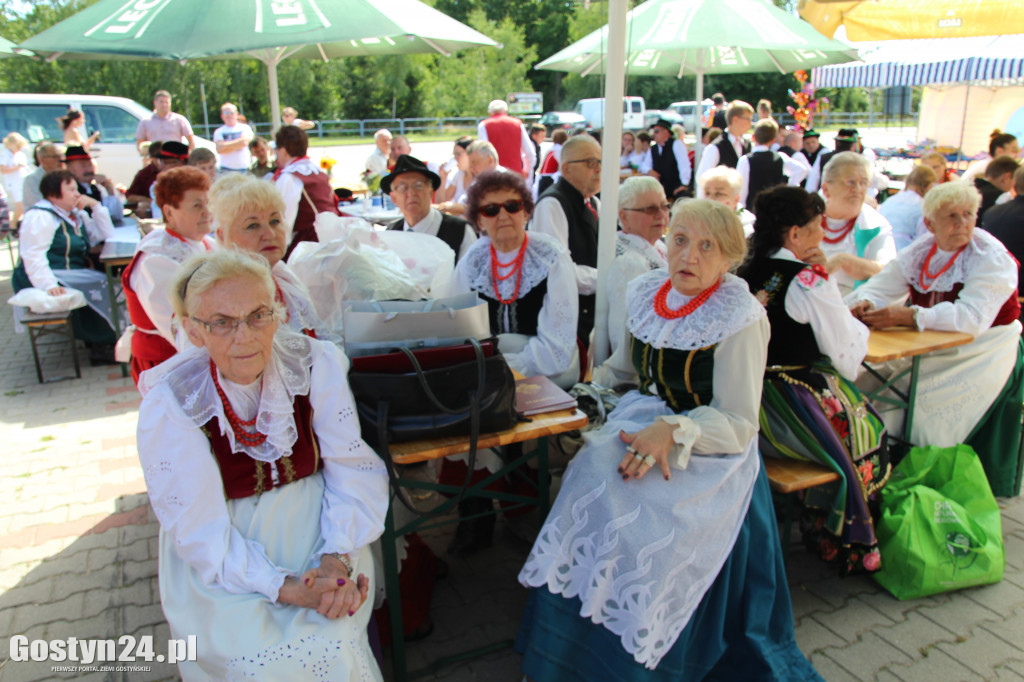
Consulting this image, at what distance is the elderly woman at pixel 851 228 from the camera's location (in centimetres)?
396

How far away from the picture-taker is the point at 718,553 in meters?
2.18

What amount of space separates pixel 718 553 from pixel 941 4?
3949 millimetres

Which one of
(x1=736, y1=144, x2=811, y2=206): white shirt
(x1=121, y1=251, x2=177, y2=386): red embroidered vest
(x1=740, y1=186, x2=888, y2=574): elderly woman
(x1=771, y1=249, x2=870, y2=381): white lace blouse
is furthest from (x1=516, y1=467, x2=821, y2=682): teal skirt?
(x1=736, y1=144, x2=811, y2=206): white shirt

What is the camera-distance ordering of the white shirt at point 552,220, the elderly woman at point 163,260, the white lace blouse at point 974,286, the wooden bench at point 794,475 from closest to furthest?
the wooden bench at point 794,475, the elderly woman at point 163,260, the white lace blouse at point 974,286, the white shirt at point 552,220

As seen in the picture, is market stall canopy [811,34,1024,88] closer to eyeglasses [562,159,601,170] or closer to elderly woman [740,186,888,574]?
eyeglasses [562,159,601,170]

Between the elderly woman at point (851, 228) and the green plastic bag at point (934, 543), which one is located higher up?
the elderly woman at point (851, 228)

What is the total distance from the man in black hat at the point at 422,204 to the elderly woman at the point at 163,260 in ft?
3.58

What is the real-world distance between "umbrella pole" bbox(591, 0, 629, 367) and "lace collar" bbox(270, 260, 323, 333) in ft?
4.03

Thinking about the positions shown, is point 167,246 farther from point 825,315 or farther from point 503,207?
point 825,315

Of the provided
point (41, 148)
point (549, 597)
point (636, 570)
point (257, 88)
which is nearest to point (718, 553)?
point (636, 570)

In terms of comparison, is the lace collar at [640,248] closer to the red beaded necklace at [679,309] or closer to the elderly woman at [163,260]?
the red beaded necklace at [679,309]

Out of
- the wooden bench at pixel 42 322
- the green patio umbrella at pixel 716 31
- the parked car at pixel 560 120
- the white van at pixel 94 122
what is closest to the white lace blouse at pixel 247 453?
the wooden bench at pixel 42 322

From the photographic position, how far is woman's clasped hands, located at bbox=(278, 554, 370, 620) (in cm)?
192

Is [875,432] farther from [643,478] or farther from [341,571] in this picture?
[341,571]
